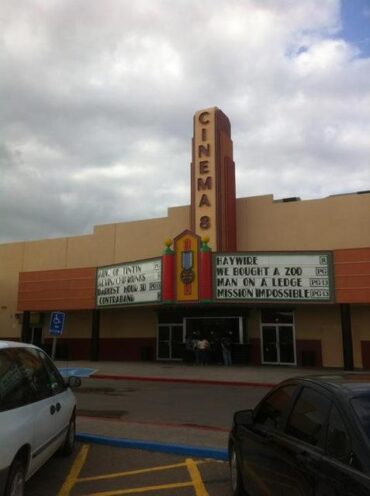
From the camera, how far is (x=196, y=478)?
639cm

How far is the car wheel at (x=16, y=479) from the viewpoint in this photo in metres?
4.39

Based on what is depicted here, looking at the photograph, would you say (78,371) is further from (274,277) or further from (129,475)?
(129,475)

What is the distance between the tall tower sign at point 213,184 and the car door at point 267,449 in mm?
21336

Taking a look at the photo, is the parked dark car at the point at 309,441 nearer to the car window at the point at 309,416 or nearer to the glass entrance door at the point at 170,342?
the car window at the point at 309,416

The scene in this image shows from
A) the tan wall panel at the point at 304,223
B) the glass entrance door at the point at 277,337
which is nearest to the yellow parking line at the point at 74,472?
the glass entrance door at the point at 277,337

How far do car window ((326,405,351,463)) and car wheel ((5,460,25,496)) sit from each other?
264 cm

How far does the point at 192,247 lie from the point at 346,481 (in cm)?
2177

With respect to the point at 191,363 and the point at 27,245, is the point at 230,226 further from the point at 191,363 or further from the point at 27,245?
the point at 27,245

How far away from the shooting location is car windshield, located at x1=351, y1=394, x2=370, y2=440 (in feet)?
11.2

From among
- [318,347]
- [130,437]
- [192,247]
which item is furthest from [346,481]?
[318,347]

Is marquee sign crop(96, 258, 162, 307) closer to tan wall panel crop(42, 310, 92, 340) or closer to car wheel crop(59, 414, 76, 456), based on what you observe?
tan wall panel crop(42, 310, 92, 340)

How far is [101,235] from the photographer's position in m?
32.7

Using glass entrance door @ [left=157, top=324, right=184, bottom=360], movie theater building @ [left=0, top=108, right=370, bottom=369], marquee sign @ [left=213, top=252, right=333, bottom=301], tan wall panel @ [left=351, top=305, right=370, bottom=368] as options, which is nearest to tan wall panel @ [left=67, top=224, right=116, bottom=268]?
movie theater building @ [left=0, top=108, right=370, bottom=369]

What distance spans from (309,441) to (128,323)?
27852 mm
